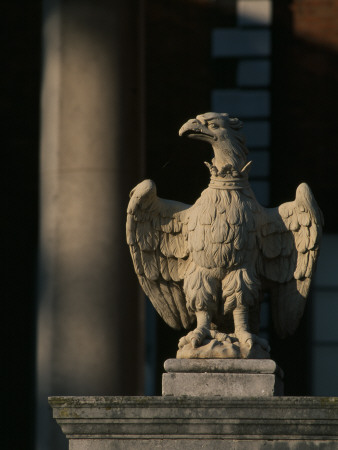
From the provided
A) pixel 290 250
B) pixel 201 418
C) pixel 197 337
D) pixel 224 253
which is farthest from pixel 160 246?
pixel 201 418

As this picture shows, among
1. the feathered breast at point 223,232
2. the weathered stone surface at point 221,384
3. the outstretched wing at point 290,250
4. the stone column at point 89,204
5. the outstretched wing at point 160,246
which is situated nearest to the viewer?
the weathered stone surface at point 221,384

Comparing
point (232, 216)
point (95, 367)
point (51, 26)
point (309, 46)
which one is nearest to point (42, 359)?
point (95, 367)

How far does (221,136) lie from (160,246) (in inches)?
37.1

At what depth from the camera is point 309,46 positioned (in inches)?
667

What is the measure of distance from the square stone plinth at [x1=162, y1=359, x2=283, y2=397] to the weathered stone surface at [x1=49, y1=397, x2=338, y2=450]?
0.62 ft

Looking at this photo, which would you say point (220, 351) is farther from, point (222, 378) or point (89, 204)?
point (89, 204)

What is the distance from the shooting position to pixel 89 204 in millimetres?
13273

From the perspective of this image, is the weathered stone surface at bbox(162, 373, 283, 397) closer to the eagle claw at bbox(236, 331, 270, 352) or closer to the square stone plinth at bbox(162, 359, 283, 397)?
the square stone plinth at bbox(162, 359, 283, 397)

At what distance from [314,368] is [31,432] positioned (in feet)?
12.2

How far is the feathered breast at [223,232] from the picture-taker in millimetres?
9359

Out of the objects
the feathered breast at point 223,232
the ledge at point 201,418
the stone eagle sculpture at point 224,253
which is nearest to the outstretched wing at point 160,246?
the stone eagle sculpture at point 224,253

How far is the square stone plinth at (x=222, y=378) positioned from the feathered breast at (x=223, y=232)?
0.76 m

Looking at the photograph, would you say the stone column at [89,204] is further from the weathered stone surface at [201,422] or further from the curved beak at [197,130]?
the weathered stone surface at [201,422]

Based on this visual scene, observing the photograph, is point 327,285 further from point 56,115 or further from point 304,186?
point 304,186
